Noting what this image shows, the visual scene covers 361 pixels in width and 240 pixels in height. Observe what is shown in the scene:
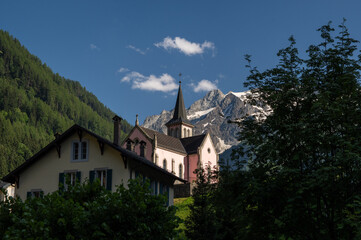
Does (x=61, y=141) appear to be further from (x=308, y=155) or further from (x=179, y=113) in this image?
(x=179, y=113)

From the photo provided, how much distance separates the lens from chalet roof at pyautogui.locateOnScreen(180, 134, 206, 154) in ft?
240

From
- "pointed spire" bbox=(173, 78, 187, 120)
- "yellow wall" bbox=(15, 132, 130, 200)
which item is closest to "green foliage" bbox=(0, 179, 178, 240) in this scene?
"yellow wall" bbox=(15, 132, 130, 200)

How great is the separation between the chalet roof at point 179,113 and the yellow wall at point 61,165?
169 feet

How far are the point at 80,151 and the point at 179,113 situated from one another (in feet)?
180

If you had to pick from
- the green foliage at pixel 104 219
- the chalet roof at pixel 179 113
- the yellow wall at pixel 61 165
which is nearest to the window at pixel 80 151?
the yellow wall at pixel 61 165

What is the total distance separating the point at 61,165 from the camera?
3397 centimetres

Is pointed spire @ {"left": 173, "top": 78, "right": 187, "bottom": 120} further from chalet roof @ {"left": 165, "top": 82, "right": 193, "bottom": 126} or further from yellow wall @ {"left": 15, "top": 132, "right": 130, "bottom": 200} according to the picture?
yellow wall @ {"left": 15, "top": 132, "right": 130, "bottom": 200}

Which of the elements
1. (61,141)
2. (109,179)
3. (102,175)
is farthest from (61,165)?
(109,179)

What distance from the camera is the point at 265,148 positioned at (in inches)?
671

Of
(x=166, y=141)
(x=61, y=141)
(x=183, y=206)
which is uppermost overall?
(x=166, y=141)

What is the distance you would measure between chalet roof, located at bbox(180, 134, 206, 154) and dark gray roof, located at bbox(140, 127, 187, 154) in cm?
85

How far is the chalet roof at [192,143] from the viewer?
73.0 metres

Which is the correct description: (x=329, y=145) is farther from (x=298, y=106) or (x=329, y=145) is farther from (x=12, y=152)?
(x=12, y=152)

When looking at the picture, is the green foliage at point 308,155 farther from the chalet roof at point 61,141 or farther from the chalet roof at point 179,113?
the chalet roof at point 179,113
